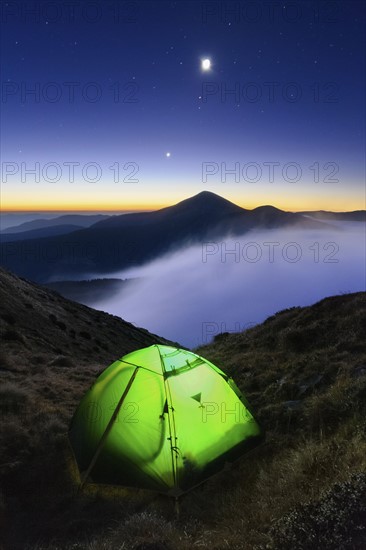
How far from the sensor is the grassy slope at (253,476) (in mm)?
5117

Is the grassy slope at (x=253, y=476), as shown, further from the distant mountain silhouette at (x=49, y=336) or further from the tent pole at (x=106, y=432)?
the distant mountain silhouette at (x=49, y=336)

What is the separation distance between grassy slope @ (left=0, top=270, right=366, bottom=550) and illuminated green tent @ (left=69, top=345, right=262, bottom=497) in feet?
1.37

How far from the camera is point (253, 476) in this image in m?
8.10

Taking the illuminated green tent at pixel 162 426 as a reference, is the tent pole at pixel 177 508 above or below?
below

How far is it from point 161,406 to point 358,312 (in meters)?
11.3

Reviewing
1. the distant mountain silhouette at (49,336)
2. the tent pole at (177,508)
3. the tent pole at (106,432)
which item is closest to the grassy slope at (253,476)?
the tent pole at (177,508)

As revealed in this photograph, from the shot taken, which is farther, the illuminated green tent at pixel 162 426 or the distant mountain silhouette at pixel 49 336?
the distant mountain silhouette at pixel 49 336

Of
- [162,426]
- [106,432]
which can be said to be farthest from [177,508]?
[106,432]

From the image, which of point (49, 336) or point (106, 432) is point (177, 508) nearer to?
point (106, 432)

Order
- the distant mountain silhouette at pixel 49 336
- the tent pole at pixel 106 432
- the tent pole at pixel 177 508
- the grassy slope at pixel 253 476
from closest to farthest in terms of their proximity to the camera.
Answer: the grassy slope at pixel 253 476
the tent pole at pixel 177 508
the tent pole at pixel 106 432
the distant mountain silhouette at pixel 49 336

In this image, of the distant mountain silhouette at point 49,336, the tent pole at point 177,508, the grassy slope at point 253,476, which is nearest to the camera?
the grassy slope at point 253,476

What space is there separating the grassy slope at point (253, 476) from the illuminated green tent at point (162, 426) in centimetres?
42

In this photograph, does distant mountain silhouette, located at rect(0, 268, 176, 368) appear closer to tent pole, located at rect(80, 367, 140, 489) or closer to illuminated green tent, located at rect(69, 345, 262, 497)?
illuminated green tent, located at rect(69, 345, 262, 497)

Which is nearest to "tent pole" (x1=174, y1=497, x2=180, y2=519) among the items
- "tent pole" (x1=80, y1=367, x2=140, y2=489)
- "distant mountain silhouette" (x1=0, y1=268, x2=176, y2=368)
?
"tent pole" (x1=80, y1=367, x2=140, y2=489)
